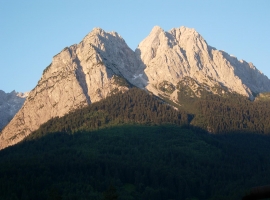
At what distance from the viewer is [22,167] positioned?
7190 inches

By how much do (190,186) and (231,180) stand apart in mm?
22541

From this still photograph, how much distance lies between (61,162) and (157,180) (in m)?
41.6

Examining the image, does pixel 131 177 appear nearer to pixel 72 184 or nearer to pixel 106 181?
pixel 106 181

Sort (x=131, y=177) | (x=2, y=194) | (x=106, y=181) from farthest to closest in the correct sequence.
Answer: (x=131, y=177), (x=106, y=181), (x=2, y=194)

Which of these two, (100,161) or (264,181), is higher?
(100,161)

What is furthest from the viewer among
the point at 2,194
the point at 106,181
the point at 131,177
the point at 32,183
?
the point at 131,177

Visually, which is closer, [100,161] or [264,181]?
[264,181]

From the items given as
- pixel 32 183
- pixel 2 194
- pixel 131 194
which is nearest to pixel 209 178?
pixel 131 194

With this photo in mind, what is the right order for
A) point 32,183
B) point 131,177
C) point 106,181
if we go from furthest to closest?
point 131,177 < point 106,181 < point 32,183

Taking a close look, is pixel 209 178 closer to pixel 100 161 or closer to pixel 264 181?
pixel 264 181

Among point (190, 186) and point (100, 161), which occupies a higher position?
point (100, 161)

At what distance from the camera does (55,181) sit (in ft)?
555

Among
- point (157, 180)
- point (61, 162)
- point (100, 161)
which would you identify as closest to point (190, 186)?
point (157, 180)

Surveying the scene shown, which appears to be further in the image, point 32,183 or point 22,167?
point 22,167
